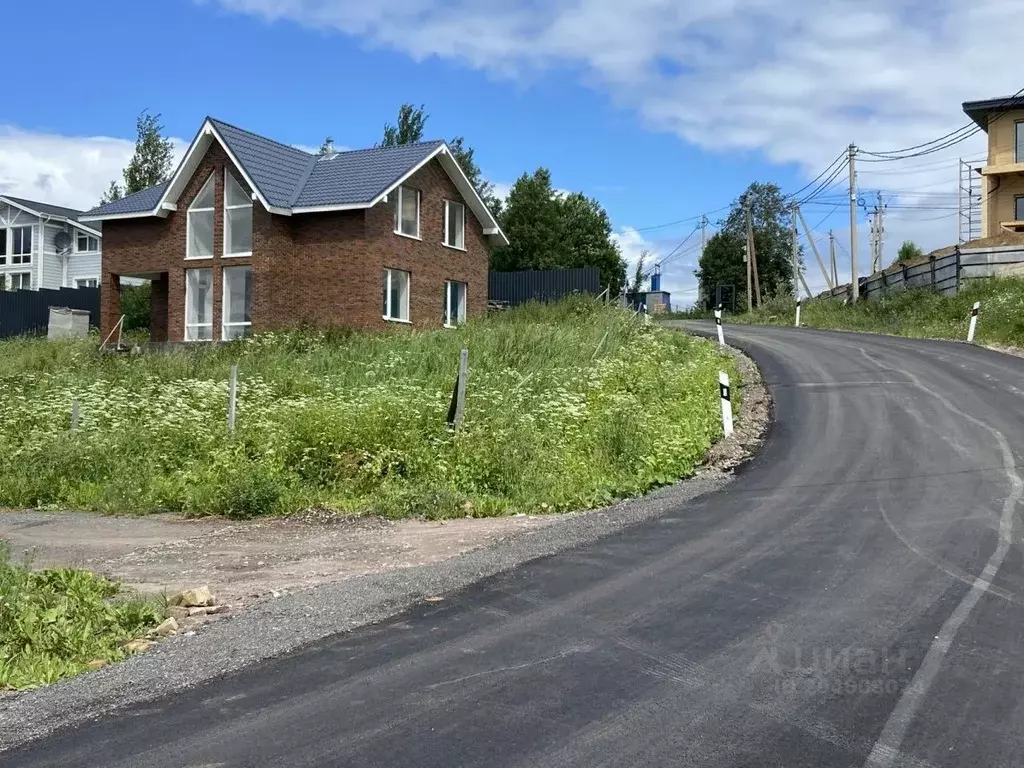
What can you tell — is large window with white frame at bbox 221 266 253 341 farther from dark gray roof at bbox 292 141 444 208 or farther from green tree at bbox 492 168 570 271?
green tree at bbox 492 168 570 271

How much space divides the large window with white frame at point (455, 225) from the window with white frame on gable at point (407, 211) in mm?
2029

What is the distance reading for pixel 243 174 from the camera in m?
28.8

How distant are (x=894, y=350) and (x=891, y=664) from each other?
786 inches

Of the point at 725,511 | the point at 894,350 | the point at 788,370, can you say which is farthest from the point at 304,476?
the point at 894,350

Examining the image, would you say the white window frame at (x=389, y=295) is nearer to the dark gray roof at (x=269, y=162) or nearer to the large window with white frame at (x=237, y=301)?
the dark gray roof at (x=269, y=162)

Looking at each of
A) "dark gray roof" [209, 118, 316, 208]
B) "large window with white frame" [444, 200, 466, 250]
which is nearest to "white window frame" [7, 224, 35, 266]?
"dark gray roof" [209, 118, 316, 208]

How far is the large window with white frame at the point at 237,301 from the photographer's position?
29594 millimetres

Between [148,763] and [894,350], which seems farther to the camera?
[894,350]

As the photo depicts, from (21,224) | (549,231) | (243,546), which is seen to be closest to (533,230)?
(549,231)

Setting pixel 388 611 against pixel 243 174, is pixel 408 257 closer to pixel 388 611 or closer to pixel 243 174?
pixel 243 174

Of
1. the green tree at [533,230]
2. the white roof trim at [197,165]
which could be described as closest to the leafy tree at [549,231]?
the green tree at [533,230]

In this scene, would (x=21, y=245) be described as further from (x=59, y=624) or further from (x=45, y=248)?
(x=59, y=624)

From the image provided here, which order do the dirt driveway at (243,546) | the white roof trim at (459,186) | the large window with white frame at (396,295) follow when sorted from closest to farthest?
the dirt driveway at (243,546), the white roof trim at (459,186), the large window with white frame at (396,295)

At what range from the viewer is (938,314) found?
32.0m
